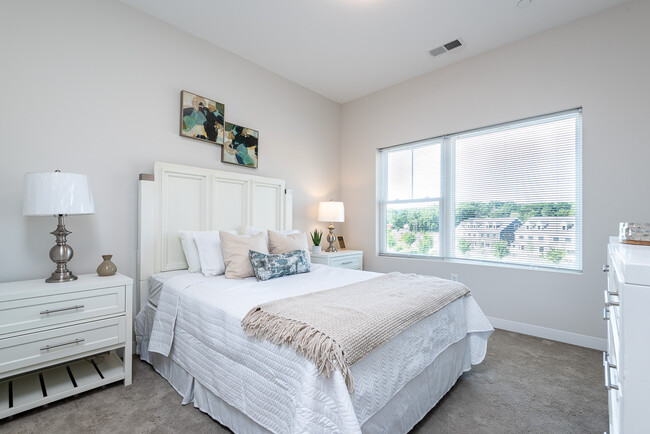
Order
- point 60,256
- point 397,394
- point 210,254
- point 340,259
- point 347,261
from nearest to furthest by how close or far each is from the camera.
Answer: point 397,394, point 60,256, point 210,254, point 340,259, point 347,261

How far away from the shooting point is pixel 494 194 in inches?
124

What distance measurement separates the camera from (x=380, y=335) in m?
1.29

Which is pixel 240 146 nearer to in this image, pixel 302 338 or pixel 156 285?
pixel 156 285

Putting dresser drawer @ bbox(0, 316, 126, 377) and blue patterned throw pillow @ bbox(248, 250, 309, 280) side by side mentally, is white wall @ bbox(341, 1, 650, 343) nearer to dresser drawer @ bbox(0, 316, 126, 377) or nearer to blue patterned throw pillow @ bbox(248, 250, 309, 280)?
blue patterned throw pillow @ bbox(248, 250, 309, 280)

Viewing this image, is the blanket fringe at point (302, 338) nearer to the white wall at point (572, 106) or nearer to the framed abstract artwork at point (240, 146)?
the framed abstract artwork at point (240, 146)

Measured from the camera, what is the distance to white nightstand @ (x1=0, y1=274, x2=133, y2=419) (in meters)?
1.61

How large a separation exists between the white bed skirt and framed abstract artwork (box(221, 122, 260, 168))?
160 centimetres

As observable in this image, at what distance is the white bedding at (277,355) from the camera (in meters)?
1.10

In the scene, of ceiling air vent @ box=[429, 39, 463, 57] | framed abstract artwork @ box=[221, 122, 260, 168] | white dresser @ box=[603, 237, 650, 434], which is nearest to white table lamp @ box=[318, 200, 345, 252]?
framed abstract artwork @ box=[221, 122, 260, 168]

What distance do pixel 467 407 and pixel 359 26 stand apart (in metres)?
3.04

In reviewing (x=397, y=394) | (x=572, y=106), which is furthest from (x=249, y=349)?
(x=572, y=106)

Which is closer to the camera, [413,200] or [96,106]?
[96,106]

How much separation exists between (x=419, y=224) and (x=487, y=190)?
2.82 feet

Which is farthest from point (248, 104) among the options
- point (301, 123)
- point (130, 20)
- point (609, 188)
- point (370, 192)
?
point (609, 188)
